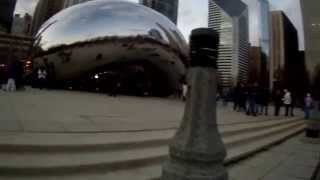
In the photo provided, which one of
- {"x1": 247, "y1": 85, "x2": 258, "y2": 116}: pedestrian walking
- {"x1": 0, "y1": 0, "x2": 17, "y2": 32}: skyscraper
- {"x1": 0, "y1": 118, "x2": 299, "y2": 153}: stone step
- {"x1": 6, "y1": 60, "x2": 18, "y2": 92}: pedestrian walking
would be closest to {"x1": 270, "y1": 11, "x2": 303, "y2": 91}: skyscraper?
{"x1": 247, "y1": 85, "x2": 258, "y2": 116}: pedestrian walking

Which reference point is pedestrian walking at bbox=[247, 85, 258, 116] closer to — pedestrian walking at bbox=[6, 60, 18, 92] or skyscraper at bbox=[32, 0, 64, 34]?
pedestrian walking at bbox=[6, 60, 18, 92]

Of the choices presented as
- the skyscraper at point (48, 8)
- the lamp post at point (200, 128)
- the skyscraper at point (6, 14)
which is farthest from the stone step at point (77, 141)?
the skyscraper at point (48, 8)

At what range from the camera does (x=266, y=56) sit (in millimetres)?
96188

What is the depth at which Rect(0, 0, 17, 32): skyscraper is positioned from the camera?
294 ft

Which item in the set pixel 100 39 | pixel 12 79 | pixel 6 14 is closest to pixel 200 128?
pixel 12 79

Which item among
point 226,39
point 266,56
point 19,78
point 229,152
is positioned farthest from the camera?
point 226,39

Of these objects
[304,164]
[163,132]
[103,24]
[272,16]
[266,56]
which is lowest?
[304,164]

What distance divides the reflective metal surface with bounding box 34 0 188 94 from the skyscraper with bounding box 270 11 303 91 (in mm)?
46696

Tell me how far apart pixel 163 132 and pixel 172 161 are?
413cm

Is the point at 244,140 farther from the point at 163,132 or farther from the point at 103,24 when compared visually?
the point at 103,24

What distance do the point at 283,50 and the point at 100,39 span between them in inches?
2884

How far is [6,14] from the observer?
300 ft

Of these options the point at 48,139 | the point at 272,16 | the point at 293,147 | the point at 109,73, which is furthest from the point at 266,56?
the point at 48,139

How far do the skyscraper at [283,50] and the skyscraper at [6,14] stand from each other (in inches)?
2583
